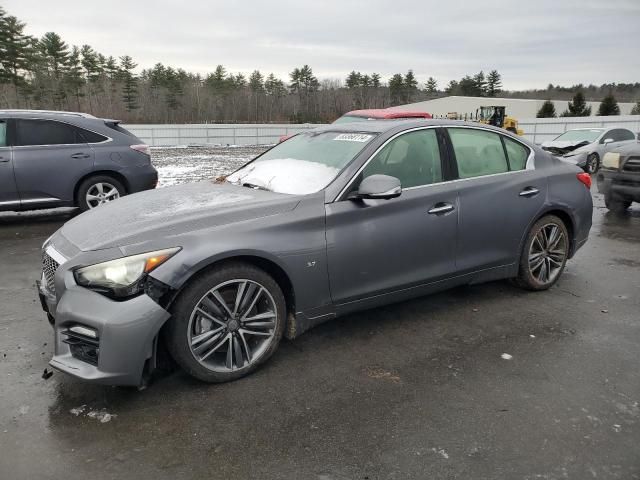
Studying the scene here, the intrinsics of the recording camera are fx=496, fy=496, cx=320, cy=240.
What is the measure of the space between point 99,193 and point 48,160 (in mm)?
854

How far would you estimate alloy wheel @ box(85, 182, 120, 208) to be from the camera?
308 inches

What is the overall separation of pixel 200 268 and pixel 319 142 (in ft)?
5.87

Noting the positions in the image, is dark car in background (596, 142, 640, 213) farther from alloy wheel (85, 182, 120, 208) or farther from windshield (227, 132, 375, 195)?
alloy wheel (85, 182, 120, 208)

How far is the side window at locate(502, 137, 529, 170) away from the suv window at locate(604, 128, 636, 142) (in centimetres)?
1442

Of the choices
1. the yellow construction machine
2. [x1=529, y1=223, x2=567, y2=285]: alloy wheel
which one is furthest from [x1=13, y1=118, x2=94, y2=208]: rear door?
the yellow construction machine

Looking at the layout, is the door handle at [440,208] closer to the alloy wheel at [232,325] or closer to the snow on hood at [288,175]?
the snow on hood at [288,175]

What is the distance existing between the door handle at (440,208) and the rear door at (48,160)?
19.7 feet

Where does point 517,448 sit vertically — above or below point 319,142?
below

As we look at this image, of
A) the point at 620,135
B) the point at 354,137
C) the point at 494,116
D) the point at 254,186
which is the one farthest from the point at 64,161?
the point at 494,116

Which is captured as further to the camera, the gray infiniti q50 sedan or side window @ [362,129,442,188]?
side window @ [362,129,442,188]

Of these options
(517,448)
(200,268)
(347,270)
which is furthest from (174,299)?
(517,448)

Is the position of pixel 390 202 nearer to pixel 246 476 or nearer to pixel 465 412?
pixel 465 412

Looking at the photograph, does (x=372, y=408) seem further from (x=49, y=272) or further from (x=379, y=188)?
(x=49, y=272)

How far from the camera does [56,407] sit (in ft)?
9.15
